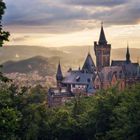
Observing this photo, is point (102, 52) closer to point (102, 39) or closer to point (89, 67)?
point (102, 39)

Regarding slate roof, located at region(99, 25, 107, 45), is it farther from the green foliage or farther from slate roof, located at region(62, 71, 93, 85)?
the green foliage

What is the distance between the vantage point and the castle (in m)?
142

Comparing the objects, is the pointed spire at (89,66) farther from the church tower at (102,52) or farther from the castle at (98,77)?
the church tower at (102,52)

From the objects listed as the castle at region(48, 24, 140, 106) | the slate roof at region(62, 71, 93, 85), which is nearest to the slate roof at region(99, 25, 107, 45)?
the castle at region(48, 24, 140, 106)

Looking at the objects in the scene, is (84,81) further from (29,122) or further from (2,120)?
(2,120)

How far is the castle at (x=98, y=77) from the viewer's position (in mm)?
142375

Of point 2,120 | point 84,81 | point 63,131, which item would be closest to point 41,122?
point 63,131

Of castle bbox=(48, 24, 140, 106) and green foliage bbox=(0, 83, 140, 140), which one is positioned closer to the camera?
green foliage bbox=(0, 83, 140, 140)

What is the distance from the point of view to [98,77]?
147875 mm

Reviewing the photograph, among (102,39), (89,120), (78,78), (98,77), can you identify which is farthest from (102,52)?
(89,120)

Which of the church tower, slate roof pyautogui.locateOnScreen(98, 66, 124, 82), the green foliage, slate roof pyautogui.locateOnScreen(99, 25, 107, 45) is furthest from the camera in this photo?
slate roof pyautogui.locateOnScreen(99, 25, 107, 45)

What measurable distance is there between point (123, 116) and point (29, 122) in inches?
440

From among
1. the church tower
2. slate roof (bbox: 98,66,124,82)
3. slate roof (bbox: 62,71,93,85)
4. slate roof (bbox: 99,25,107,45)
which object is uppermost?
slate roof (bbox: 99,25,107,45)

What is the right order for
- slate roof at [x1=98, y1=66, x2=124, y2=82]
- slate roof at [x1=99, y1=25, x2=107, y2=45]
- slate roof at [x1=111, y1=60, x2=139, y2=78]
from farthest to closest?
slate roof at [x1=99, y1=25, x2=107, y2=45] < slate roof at [x1=98, y1=66, x2=124, y2=82] < slate roof at [x1=111, y1=60, x2=139, y2=78]
